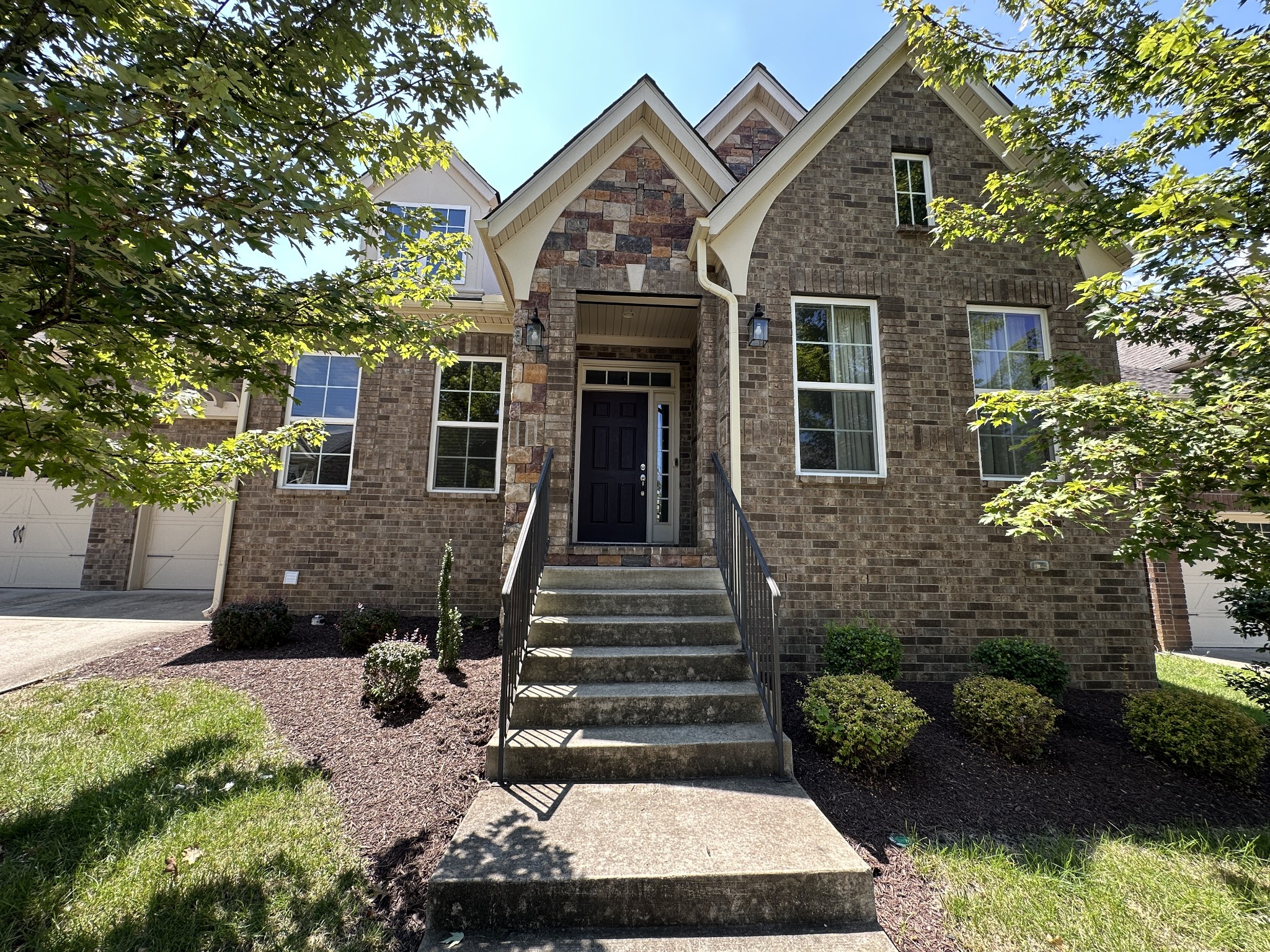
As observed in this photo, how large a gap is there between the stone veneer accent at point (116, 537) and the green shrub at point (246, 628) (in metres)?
5.00

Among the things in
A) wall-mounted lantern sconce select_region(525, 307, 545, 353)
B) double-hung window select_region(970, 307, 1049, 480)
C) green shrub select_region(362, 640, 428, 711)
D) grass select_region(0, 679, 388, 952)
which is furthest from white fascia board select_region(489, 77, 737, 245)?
grass select_region(0, 679, 388, 952)

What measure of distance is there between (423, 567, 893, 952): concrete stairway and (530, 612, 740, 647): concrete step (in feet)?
0.04

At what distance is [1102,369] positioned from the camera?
18.4 ft

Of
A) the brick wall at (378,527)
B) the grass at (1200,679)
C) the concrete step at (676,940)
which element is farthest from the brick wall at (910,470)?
the brick wall at (378,527)

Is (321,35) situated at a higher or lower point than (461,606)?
higher

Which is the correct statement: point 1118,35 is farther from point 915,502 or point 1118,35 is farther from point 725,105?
point 725,105

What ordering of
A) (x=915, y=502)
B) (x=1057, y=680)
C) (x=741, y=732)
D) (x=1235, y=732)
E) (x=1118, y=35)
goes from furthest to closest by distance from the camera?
(x=915, y=502), (x=1057, y=680), (x=1118, y=35), (x=1235, y=732), (x=741, y=732)

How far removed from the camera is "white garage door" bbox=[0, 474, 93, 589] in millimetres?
9672

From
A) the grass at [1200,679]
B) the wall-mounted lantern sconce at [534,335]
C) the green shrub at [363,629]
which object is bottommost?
the grass at [1200,679]

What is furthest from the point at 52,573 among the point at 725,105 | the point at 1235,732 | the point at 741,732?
the point at 1235,732

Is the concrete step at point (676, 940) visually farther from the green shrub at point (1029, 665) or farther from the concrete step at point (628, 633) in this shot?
the green shrub at point (1029, 665)

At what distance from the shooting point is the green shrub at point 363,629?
5859 millimetres

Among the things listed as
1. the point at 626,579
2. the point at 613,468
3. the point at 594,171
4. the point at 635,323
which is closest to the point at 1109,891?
the point at 626,579

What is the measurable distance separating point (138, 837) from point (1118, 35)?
322 inches
